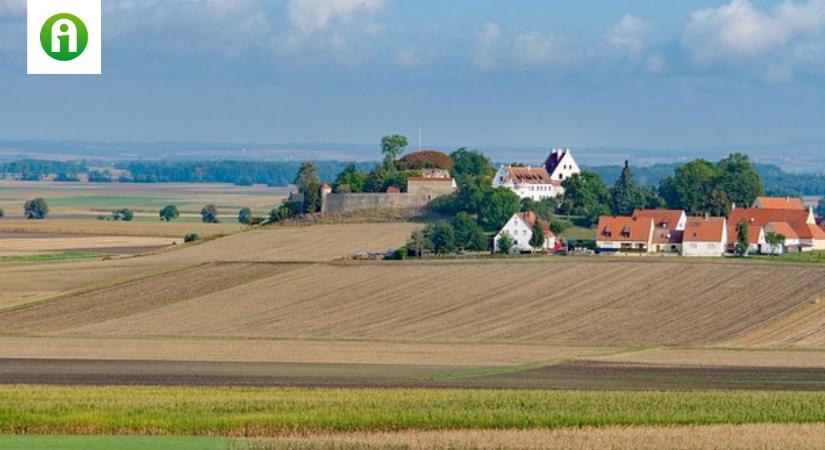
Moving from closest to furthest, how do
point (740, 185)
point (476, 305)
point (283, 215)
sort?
point (476, 305), point (740, 185), point (283, 215)

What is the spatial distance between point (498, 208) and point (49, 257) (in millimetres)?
24369

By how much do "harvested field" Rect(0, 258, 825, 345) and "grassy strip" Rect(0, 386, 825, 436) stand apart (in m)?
18.4

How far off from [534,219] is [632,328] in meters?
32.2

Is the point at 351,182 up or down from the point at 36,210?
up

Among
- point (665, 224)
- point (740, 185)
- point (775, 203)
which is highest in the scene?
point (740, 185)

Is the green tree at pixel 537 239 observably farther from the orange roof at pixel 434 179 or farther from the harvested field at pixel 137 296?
the orange roof at pixel 434 179

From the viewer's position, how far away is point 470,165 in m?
120

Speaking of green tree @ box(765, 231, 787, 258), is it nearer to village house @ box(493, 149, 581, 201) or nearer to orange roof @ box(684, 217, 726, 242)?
orange roof @ box(684, 217, 726, 242)

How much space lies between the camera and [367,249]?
8594 centimetres

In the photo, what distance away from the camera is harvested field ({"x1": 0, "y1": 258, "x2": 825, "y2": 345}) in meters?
57.3

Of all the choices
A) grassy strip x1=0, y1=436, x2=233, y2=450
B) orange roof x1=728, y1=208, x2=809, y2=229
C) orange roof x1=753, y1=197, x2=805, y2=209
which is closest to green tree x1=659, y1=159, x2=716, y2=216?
orange roof x1=753, y1=197, x2=805, y2=209

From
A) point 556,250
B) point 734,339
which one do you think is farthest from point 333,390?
point 556,250

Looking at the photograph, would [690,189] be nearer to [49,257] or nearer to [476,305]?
[49,257]

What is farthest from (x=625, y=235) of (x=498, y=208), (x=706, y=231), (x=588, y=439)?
(x=588, y=439)
